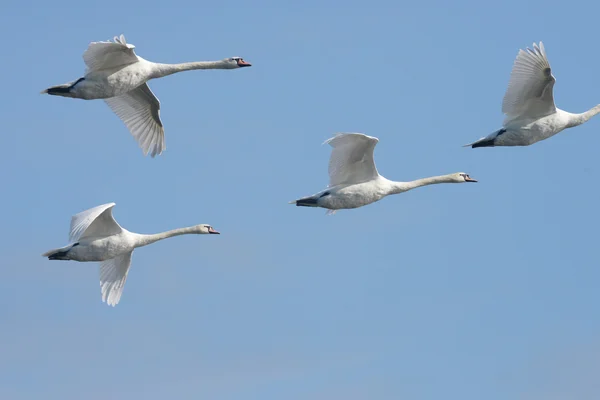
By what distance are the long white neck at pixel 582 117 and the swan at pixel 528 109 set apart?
306mm

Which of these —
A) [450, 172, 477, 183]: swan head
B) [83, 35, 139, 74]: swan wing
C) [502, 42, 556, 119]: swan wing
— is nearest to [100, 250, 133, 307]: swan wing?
[83, 35, 139, 74]: swan wing

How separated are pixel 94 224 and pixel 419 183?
875 centimetres

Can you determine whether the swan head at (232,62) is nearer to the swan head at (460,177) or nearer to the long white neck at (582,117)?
the swan head at (460,177)

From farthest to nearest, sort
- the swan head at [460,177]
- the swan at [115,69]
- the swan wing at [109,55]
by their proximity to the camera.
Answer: the swan head at [460,177] → the swan at [115,69] → the swan wing at [109,55]

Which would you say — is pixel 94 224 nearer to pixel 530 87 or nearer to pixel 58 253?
pixel 58 253

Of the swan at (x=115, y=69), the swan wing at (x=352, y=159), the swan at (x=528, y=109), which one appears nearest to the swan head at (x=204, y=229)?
the swan at (x=115, y=69)

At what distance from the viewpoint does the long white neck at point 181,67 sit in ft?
128

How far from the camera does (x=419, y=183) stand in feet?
135

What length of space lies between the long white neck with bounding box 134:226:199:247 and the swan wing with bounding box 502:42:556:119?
8.87 metres

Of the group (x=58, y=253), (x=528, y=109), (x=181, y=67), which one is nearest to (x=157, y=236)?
(x=58, y=253)

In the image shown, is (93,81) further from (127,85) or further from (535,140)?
(535,140)

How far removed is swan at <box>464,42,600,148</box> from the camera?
130ft

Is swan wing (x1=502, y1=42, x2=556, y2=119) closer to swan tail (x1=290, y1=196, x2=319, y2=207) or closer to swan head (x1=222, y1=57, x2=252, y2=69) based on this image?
swan tail (x1=290, y1=196, x2=319, y2=207)

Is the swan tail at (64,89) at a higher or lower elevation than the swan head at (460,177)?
higher
